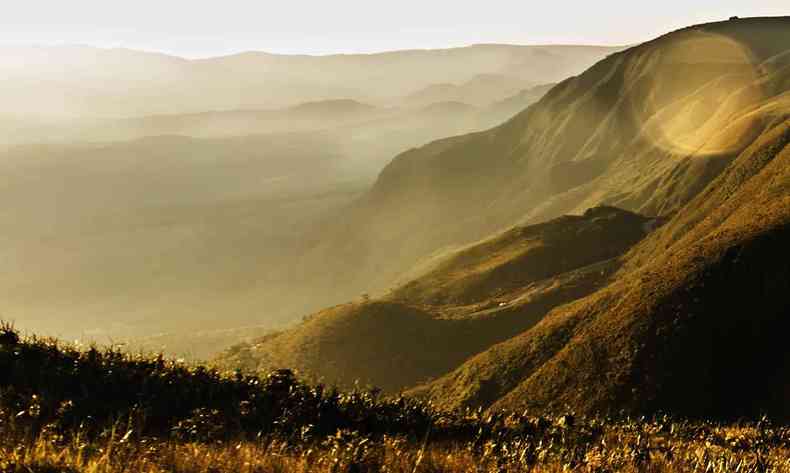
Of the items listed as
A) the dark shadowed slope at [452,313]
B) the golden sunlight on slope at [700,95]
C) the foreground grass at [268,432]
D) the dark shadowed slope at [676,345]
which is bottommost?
the dark shadowed slope at [452,313]

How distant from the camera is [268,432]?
7.86 m

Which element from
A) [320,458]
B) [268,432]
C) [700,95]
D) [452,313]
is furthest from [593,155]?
[320,458]

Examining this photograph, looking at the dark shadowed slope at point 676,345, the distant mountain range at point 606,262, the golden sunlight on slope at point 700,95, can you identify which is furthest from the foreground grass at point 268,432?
the golden sunlight on slope at point 700,95

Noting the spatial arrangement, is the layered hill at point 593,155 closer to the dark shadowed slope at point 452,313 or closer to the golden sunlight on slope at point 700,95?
the golden sunlight on slope at point 700,95

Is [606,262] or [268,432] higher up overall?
[268,432]

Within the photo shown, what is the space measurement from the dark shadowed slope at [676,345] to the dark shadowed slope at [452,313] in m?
11.9

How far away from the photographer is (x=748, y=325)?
121 feet

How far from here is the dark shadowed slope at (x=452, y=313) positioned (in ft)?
200

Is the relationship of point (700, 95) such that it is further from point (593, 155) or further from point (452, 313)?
point (452, 313)

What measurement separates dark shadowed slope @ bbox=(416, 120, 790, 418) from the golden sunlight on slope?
63.5 metres

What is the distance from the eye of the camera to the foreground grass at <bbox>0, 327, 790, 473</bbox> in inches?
209

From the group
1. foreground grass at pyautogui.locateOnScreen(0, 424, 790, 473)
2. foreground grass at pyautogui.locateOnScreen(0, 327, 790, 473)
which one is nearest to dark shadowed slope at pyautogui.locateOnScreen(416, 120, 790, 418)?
foreground grass at pyautogui.locateOnScreen(0, 327, 790, 473)

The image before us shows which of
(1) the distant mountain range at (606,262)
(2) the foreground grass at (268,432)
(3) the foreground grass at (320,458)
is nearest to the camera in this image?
(3) the foreground grass at (320,458)

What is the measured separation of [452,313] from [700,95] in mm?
104285
